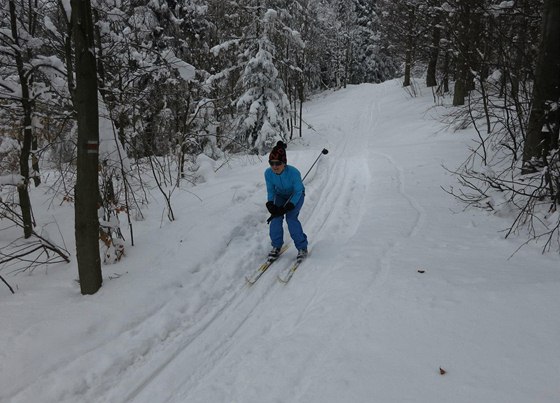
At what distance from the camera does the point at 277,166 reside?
555 cm

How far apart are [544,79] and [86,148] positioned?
7.01m

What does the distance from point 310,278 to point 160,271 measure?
2076 mm

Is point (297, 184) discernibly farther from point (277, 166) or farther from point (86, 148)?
point (86, 148)

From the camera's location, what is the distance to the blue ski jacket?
5.71 metres

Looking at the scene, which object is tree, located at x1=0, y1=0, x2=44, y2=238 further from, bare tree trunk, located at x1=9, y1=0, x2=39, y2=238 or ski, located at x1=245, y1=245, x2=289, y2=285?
ski, located at x1=245, y1=245, x2=289, y2=285

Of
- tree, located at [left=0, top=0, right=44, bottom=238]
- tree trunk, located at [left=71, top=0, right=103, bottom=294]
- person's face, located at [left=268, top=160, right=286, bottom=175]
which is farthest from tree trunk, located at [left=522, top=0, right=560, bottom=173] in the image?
tree, located at [left=0, top=0, right=44, bottom=238]

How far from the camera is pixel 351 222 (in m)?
6.88

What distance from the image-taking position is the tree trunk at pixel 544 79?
19.0 feet

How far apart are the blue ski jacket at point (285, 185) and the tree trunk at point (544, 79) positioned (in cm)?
381

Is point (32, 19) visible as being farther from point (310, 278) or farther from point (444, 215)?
point (444, 215)

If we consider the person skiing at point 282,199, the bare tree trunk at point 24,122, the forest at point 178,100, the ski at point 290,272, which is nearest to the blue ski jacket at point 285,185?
the person skiing at point 282,199

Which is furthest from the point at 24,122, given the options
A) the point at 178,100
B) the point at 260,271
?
the point at 178,100

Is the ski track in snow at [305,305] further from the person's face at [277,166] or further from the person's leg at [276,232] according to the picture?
the person's face at [277,166]

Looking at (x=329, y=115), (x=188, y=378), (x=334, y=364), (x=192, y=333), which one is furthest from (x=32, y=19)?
(x=329, y=115)
